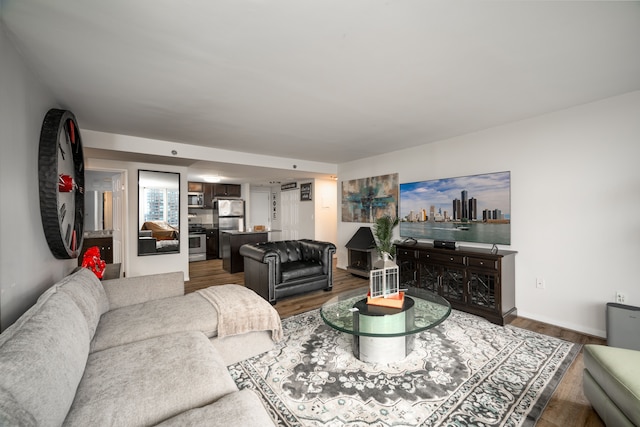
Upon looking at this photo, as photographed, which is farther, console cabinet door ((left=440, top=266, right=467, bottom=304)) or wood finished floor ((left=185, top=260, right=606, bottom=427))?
console cabinet door ((left=440, top=266, right=467, bottom=304))

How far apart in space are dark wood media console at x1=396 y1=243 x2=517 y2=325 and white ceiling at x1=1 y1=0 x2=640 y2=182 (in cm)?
166

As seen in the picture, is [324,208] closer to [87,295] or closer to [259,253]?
[259,253]

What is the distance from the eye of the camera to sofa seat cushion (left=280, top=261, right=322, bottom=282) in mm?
3811

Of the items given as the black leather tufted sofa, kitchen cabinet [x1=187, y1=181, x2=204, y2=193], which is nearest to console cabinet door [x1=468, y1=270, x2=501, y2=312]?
the black leather tufted sofa

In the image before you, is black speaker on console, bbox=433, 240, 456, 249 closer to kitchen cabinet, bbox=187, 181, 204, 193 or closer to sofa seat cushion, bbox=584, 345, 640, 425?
sofa seat cushion, bbox=584, 345, 640, 425

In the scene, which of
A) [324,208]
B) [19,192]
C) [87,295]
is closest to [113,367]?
[87,295]

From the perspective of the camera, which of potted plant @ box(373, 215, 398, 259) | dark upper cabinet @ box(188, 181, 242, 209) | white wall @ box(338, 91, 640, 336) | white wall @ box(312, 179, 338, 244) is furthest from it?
dark upper cabinet @ box(188, 181, 242, 209)

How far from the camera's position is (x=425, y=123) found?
328 cm

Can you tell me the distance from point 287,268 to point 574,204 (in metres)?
3.50

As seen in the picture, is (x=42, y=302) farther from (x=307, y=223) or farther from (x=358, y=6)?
(x=307, y=223)

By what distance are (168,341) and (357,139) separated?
334 cm

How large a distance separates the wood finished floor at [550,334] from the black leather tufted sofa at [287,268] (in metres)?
0.19

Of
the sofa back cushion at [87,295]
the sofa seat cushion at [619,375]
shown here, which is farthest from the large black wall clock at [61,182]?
the sofa seat cushion at [619,375]

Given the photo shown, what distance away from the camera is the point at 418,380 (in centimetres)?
200
